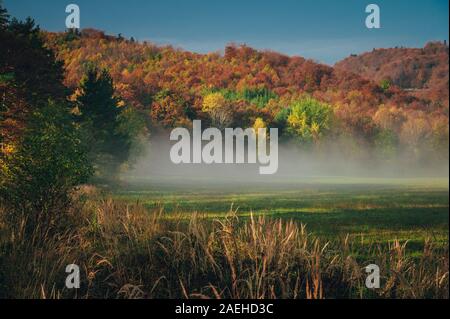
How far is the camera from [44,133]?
565 inches

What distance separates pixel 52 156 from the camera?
13.9 meters

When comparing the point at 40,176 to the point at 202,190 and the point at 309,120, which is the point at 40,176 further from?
the point at 309,120

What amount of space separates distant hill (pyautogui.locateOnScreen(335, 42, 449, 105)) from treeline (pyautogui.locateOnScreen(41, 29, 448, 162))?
4.60 feet

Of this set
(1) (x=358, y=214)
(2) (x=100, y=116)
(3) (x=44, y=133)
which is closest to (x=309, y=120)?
(2) (x=100, y=116)

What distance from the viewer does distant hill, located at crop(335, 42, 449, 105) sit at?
171 ft

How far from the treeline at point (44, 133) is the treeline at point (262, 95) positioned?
4.14 metres

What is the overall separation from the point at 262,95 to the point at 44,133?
42095 millimetres

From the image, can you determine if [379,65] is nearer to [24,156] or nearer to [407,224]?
[407,224]

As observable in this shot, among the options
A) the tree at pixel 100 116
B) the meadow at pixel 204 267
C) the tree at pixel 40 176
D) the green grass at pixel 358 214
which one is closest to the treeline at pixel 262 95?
the tree at pixel 100 116

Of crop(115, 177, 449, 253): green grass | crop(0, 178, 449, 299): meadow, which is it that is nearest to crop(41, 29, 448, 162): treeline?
crop(115, 177, 449, 253): green grass

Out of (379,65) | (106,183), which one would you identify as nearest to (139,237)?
(106,183)

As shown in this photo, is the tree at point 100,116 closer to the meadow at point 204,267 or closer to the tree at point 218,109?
the tree at point 218,109

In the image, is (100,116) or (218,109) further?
(218,109)
